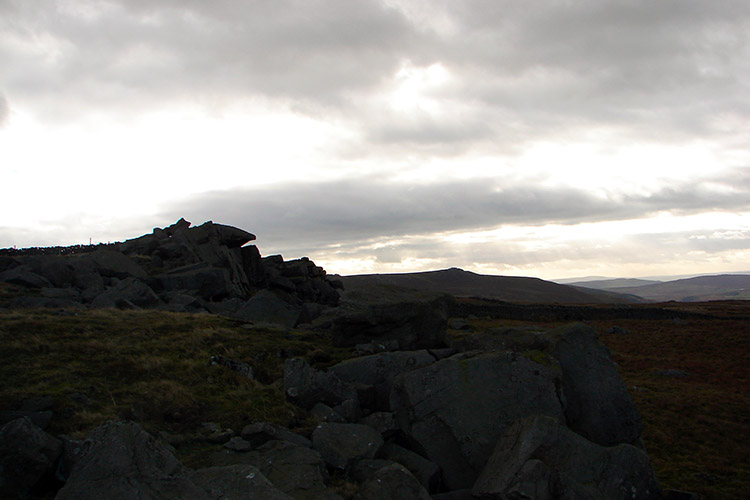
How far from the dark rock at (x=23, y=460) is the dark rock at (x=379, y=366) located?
8061 millimetres

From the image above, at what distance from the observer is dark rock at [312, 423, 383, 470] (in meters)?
9.89

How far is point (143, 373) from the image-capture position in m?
13.9

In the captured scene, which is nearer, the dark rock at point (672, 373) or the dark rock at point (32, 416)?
the dark rock at point (32, 416)

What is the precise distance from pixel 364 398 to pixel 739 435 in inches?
651

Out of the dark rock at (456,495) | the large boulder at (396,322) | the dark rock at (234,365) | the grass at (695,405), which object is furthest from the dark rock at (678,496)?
the dark rock at (234,365)

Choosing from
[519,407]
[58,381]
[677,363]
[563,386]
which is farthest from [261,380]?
[677,363]

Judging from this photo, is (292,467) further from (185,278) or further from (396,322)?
(185,278)

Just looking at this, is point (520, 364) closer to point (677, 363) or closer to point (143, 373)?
point (143, 373)

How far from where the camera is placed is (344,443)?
34.0 feet

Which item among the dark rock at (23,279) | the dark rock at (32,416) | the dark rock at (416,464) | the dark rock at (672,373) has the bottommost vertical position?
the dark rock at (672,373)

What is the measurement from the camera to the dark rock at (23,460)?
7488mm

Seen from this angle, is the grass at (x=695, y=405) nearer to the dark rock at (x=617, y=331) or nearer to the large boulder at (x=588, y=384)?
the large boulder at (x=588, y=384)

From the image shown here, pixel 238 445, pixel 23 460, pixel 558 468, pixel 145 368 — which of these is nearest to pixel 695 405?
pixel 558 468

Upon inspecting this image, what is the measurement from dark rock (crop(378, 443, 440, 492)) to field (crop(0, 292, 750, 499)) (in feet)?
7.32
